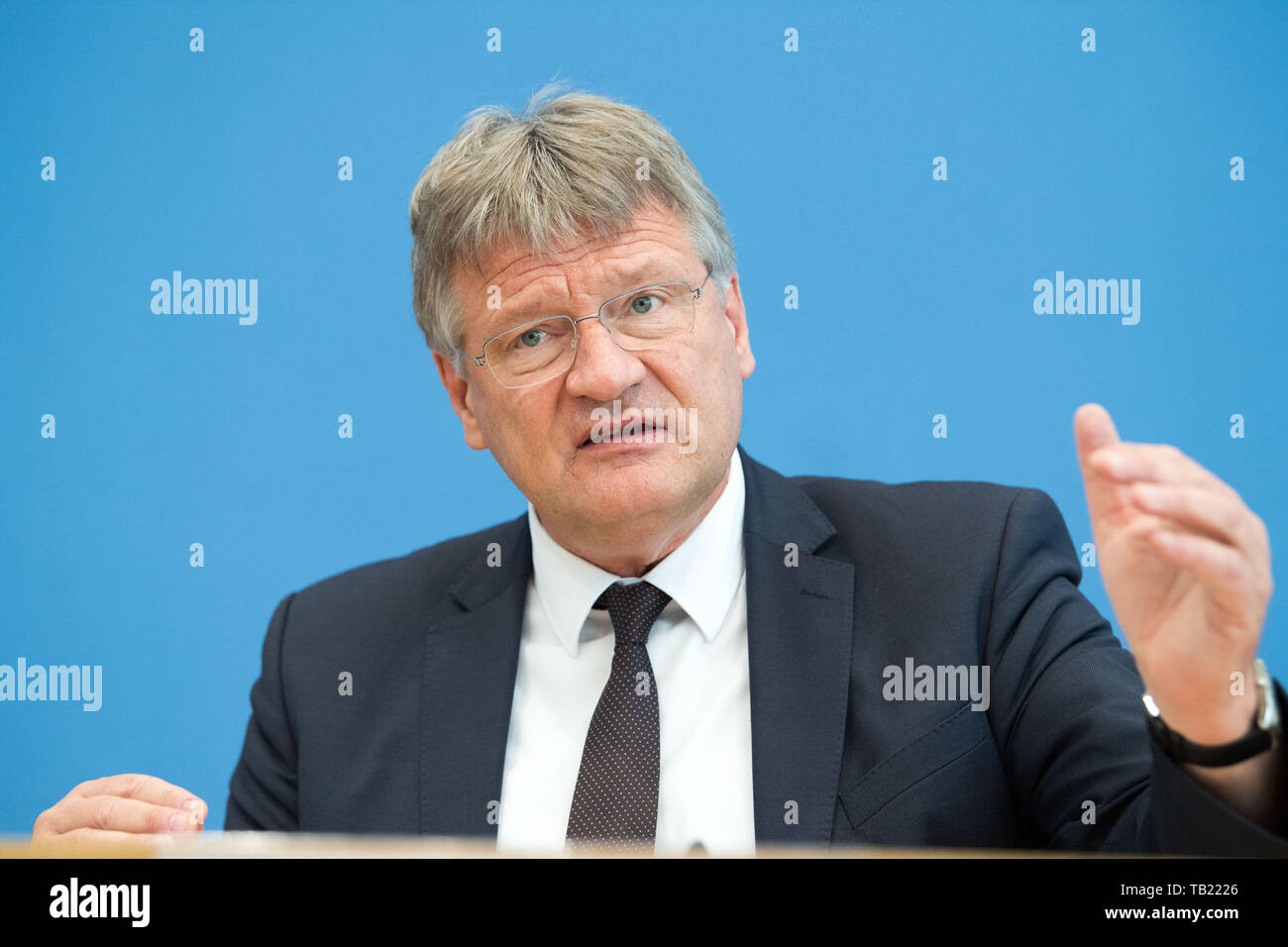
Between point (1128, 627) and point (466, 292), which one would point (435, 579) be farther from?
point (1128, 627)

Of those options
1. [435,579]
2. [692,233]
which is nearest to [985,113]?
[692,233]

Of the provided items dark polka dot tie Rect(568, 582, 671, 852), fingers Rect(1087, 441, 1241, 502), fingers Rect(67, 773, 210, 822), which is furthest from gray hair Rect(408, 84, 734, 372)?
fingers Rect(1087, 441, 1241, 502)

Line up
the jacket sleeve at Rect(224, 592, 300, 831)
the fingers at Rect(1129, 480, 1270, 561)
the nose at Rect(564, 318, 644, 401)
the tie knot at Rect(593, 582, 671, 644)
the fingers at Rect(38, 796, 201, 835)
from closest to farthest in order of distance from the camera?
1. the fingers at Rect(1129, 480, 1270, 561)
2. the fingers at Rect(38, 796, 201, 835)
3. the nose at Rect(564, 318, 644, 401)
4. the tie knot at Rect(593, 582, 671, 644)
5. the jacket sleeve at Rect(224, 592, 300, 831)

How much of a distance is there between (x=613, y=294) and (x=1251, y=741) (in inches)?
42.3

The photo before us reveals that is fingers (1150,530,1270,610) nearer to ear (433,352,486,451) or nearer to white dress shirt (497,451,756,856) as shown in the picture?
white dress shirt (497,451,756,856)

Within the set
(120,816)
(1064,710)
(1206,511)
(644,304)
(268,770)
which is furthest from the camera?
(268,770)

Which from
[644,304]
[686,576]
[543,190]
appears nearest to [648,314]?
[644,304]

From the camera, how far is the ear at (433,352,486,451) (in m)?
2.06

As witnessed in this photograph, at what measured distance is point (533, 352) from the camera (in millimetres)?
1844

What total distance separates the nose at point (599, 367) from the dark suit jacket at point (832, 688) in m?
0.34

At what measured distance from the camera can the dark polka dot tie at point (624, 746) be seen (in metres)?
1.71

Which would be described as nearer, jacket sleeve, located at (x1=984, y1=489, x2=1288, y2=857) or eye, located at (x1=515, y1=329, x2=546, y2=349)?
jacket sleeve, located at (x1=984, y1=489, x2=1288, y2=857)

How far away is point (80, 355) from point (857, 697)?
74.0 inches

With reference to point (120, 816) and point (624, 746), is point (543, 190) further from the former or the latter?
point (120, 816)
